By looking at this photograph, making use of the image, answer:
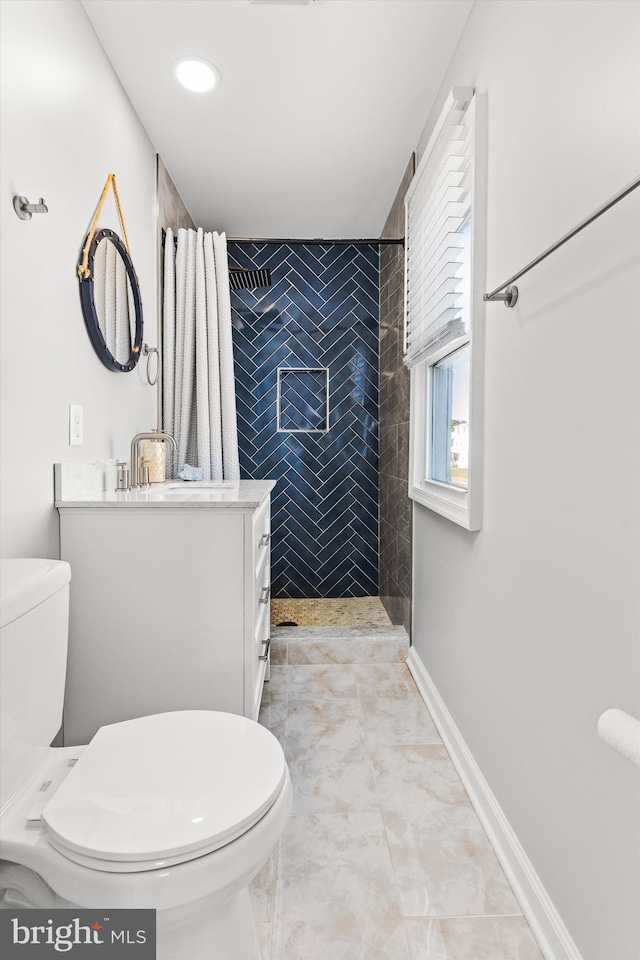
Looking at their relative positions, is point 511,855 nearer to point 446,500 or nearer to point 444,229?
point 446,500

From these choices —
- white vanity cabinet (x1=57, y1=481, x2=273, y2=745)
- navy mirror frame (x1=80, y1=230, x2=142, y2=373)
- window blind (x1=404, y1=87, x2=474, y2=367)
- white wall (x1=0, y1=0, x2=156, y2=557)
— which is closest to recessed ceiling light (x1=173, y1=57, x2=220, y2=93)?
white wall (x1=0, y1=0, x2=156, y2=557)

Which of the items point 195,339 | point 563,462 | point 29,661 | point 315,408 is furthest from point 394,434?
point 29,661

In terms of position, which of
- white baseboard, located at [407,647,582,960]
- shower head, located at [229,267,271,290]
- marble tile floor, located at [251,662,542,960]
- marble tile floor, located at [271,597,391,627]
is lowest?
marble tile floor, located at [251,662,542,960]

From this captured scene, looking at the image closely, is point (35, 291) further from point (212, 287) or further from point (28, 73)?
point (212, 287)

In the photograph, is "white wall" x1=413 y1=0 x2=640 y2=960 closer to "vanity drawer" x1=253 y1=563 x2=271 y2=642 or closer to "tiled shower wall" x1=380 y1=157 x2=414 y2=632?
"vanity drawer" x1=253 y1=563 x2=271 y2=642

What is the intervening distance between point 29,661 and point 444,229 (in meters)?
1.80

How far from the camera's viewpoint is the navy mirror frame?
1.69 meters

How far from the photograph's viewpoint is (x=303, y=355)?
3.38m

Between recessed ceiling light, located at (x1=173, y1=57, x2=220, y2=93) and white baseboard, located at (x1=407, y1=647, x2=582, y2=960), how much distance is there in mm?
2464

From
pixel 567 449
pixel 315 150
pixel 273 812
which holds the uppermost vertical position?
pixel 315 150

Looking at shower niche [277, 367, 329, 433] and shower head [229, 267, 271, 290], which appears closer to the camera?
shower head [229, 267, 271, 290]

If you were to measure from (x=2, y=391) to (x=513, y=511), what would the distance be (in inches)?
50.2

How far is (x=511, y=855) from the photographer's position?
4.28 ft

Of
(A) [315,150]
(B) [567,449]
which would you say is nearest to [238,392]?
(A) [315,150]
